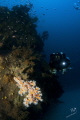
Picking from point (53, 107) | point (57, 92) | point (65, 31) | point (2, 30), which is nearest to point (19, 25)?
point (2, 30)

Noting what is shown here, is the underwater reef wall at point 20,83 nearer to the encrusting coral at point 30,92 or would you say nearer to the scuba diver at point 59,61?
the encrusting coral at point 30,92

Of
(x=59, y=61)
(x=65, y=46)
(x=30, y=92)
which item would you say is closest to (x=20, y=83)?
(x=30, y=92)

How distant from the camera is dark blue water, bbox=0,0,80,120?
8859 millimetres

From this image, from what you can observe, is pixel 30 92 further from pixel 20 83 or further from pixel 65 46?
pixel 65 46

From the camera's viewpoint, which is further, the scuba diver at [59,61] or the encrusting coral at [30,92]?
the scuba diver at [59,61]

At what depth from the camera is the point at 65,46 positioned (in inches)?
2346

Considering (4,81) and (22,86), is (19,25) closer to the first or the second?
(4,81)

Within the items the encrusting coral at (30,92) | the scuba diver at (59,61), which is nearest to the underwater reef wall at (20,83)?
the encrusting coral at (30,92)

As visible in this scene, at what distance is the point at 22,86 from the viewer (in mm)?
4602

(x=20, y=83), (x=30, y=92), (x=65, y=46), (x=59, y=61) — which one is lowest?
(x=30, y=92)

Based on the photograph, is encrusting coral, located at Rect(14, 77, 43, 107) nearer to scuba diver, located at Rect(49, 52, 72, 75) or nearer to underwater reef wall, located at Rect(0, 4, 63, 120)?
underwater reef wall, located at Rect(0, 4, 63, 120)

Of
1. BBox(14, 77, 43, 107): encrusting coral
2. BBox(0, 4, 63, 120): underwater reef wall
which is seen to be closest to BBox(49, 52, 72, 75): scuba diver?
BBox(0, 4, 63, 120): underwater reef wall

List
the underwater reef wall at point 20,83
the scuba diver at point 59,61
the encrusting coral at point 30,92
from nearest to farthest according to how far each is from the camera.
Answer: the encrusting coral at point 30,92 < the underwater reef wall at point 20,83 < the scuba diver at point 59,61

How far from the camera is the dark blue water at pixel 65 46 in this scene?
8859mm
